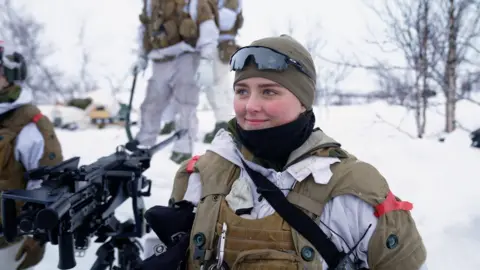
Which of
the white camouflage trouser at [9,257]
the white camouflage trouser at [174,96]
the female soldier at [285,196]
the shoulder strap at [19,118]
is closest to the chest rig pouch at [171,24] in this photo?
the white camouflage trouser at [174,96]

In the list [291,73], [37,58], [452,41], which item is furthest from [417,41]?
[37,58]

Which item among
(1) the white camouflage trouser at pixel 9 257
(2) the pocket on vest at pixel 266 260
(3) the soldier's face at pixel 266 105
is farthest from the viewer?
(1) the white camouflage trouser at pixel 9 257

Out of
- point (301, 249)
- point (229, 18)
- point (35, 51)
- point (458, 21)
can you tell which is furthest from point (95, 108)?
point (301, 249)

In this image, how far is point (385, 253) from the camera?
117 centimetres

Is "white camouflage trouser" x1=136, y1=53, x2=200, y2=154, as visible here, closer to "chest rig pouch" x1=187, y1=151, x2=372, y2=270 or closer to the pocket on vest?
"chest rig pouch" x1=187, y1=151, x2=372, y2=270

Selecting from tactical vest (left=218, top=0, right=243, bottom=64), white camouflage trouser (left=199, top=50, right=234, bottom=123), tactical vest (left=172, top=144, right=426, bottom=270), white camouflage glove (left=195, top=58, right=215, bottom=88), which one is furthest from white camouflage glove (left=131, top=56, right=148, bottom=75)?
tactical vest (left=172, top=144, right=426, bottom=270)

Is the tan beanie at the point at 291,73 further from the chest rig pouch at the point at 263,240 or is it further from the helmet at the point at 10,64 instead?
the helmet at the point at 10,64

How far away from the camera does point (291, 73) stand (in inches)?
52.4

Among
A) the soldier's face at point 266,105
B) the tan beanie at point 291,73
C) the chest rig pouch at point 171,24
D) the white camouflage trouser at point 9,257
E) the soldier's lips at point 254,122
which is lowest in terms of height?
the white camouflage trouser at point 9,257

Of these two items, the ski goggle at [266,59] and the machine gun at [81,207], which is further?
the machine gun at [81,207]

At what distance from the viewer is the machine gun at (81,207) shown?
1.50 metres

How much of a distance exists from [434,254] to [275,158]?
210 centimetres

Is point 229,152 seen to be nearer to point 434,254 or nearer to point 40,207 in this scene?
point 40,207

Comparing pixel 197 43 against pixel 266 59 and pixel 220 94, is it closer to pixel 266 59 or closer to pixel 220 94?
pixel 220 94
